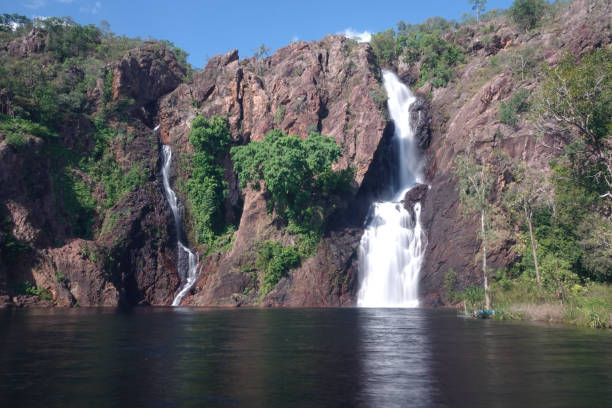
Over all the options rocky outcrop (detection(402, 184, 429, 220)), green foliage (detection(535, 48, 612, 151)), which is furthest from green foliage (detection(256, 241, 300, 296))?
green foliage (detection(535, 48, 612, 151))

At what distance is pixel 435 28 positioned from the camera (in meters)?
92.6

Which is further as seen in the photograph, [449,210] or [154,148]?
[154,148]

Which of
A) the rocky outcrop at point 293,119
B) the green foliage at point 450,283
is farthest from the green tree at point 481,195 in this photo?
the rocky outcrop at point 293,119

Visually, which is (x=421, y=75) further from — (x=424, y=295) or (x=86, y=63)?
(x=86, y=63)

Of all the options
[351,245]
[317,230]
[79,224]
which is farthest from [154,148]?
[351,245]

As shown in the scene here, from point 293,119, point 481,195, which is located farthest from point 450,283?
point 293,119

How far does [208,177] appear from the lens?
63.6 metres

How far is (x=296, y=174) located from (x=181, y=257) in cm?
1760

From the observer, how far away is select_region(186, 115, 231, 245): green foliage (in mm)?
61875

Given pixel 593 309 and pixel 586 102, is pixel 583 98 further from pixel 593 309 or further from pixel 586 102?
pixel 593 309

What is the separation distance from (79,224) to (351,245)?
3143cm

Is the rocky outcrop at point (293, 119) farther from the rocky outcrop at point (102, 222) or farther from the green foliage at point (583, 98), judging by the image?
the green foliage at point (583, 98)

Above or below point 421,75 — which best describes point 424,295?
below

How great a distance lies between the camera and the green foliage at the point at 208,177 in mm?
61875
